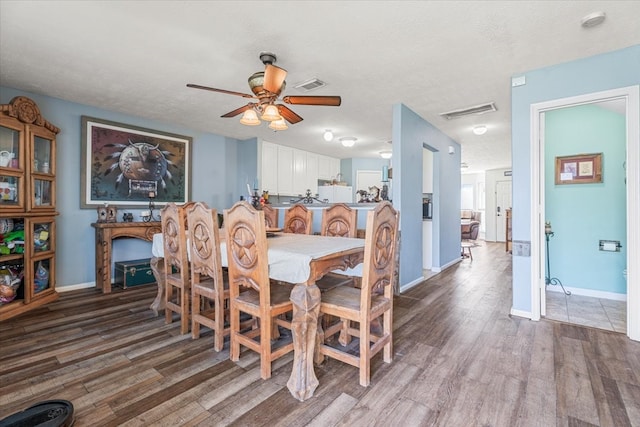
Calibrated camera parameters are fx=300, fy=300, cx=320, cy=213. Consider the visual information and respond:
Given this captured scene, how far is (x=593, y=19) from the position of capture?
2.10 meters

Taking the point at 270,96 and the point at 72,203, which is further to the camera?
the point at 72,203

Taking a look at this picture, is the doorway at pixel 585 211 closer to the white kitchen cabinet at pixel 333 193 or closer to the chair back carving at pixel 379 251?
the chair back carving at pixel 379 251

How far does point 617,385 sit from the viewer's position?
5.98 ft

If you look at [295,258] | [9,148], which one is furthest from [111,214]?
[295,258]

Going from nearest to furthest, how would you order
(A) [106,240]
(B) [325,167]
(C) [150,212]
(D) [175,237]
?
(D) [175,237] < (A) [106,240] < (C) [150,212] < (B) [325,167]

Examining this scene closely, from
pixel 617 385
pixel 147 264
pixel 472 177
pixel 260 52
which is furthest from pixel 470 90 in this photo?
pixel 472 177

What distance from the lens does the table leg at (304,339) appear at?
1727 millimetres

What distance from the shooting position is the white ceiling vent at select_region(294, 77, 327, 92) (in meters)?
3.14

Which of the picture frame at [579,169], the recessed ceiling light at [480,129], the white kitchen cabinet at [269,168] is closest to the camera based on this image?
the picture frame at [579,169]

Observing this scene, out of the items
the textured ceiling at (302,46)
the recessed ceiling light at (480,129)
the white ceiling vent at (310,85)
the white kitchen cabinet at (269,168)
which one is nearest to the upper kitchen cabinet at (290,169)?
the white kitchen cabinet at (269,168)

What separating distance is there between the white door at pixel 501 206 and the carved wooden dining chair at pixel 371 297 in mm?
9314

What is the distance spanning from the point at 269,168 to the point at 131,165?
90.8 inches

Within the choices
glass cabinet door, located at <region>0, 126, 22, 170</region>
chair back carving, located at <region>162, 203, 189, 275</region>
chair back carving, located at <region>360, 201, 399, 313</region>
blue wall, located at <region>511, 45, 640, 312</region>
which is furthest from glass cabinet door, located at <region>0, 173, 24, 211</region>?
blue wall, located at <region>511, 45, 640, 312</region>

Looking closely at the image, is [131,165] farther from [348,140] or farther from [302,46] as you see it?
[348,140]
